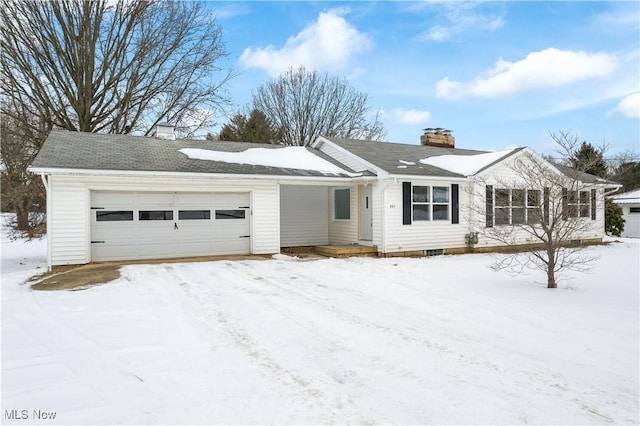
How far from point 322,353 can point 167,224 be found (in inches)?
331

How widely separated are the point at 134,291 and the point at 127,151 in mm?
6137

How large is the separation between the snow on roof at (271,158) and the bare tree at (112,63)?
28.9ft

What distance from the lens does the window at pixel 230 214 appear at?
11.9m

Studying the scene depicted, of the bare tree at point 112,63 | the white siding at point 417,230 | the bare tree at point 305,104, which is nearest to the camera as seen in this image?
the white siding at point 417,230

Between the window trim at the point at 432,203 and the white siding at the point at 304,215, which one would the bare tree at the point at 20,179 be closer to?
the white siding at the point at 304,215

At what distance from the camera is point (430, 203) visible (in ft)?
42.2

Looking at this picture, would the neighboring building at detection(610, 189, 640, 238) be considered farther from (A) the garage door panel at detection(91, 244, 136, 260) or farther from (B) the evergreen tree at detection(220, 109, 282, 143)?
(A) the garage door panel at detection(91, 244, 136, 260)

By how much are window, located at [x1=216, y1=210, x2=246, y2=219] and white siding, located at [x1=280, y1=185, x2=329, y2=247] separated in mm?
2232

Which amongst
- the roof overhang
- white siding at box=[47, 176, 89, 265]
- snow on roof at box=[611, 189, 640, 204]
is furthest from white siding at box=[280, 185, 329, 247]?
snow on roof at box=[611, 189, 640, 204]

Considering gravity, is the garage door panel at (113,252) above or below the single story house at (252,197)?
below

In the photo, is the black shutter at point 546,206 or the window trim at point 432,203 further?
the window trim at point 432,203

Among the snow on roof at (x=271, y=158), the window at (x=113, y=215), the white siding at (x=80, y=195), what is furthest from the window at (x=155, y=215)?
the snow on roof at (x=271, y=158)

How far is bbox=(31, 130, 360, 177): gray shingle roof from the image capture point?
10.1 meters

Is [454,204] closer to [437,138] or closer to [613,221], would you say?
[437,138]
